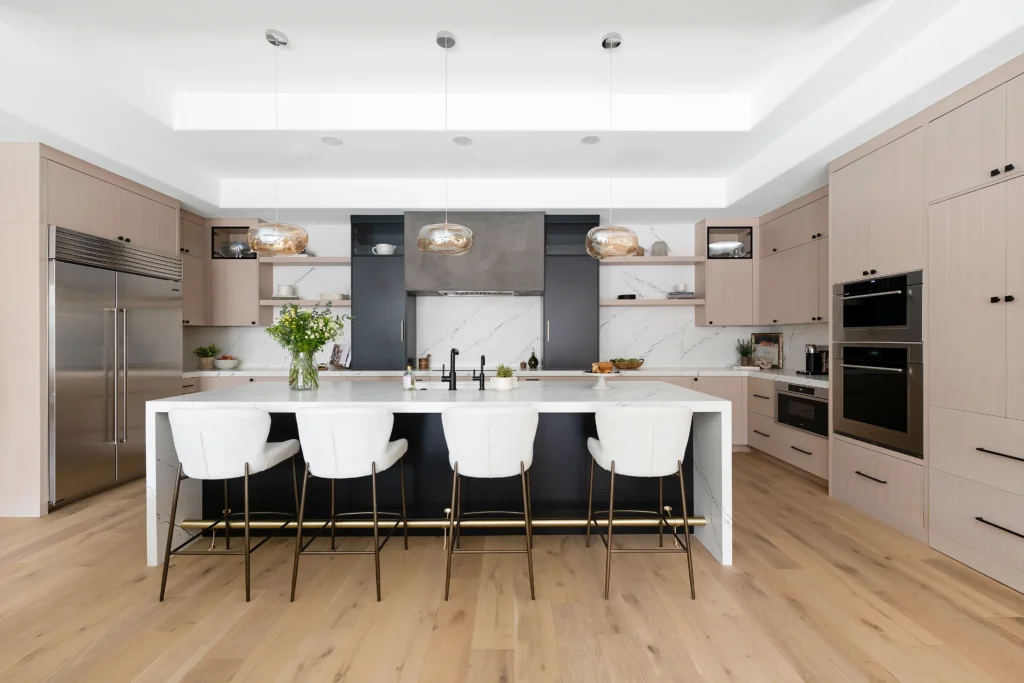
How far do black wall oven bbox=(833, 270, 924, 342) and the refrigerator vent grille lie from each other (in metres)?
5.68

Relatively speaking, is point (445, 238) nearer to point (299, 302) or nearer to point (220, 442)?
point (220, 442)

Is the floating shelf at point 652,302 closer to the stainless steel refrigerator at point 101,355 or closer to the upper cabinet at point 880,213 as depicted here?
the upper cabinet at point 880,213

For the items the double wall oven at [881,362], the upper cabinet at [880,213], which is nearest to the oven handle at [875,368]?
the double wall oven at [881,362]

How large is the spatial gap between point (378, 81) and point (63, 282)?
106 inches

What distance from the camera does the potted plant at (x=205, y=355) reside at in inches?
213

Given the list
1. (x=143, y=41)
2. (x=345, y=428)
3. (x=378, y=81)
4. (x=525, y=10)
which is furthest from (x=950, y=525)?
(x=143, y=41)

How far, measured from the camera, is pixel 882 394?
10.5 feet

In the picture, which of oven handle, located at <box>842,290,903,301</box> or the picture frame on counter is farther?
the picture frame on counter

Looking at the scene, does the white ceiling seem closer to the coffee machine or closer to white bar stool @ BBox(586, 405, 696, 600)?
the coffee machine

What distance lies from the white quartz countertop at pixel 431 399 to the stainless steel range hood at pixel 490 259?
2190 millimetres

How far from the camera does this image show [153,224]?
173 inches

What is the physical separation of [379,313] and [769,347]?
440 cm

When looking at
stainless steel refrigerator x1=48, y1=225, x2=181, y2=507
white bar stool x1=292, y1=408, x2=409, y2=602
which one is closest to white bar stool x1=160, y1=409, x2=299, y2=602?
white bar stool x1=292, y1=408, x2=409, y2=602

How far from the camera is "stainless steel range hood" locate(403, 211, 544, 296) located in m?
5.18
